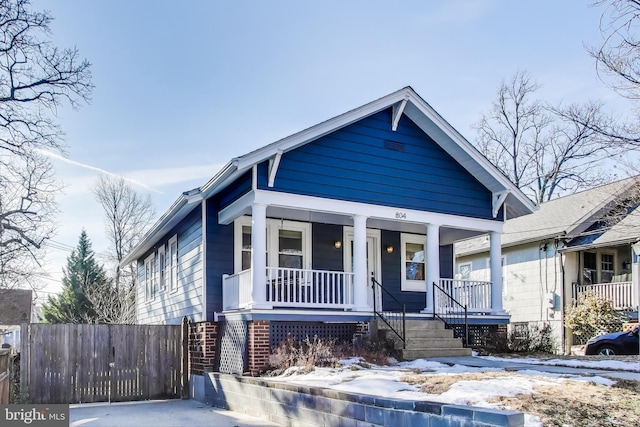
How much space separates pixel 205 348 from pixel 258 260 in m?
2.83

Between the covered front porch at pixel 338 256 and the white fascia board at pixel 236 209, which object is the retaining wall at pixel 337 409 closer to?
the covered front porch at pixel 338 256

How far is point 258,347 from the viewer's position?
37.1 ft

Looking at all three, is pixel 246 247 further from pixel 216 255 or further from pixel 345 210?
pixel 345 210

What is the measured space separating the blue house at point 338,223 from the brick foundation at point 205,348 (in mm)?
234

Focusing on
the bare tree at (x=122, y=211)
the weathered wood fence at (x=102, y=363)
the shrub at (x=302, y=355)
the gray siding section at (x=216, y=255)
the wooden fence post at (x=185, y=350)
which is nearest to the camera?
the shrub at (x=302, y=355)

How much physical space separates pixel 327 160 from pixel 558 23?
5892 mm

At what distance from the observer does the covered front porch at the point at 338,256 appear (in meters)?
12.1

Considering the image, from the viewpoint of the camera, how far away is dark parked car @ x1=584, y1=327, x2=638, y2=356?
47.9 feet

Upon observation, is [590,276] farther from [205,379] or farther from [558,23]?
[205,379]

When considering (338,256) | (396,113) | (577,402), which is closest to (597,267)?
(338,256)

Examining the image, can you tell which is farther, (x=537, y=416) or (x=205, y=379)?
(x=205, y=379)

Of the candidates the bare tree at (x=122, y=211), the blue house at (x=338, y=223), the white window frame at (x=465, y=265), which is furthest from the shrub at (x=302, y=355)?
the bare tree at (x=122, y=211)

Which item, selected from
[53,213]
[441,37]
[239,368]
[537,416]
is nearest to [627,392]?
[537,416]

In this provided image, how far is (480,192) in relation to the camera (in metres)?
15.1
